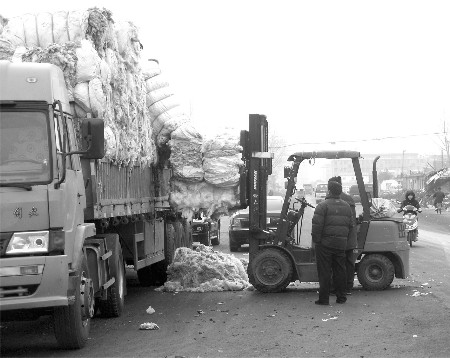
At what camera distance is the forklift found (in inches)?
585

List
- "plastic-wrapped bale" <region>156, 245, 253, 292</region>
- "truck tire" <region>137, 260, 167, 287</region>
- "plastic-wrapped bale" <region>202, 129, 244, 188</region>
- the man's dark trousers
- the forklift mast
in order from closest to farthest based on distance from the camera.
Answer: the man's dark trousers
"plastic-wrapped bale" <region>202, 129, 244, 188</region>
the forklift mast
"plastic-wrapped bale" <region>156, 245, 253, 292</region>
"truck tire" <region>137, 260, 167, 287</region>

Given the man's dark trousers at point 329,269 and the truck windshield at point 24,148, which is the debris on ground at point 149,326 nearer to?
the truck windshield at point 24,148

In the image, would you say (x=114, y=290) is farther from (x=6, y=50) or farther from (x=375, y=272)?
(x=375, y=272)

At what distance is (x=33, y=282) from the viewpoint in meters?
8.92

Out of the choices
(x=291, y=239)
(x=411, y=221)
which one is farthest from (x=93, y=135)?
(x=411, y=221)

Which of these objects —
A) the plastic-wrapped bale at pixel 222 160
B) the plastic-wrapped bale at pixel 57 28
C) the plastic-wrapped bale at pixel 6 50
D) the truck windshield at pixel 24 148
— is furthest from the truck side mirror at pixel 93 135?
the plastic-wrapped bale at pixel 222 160

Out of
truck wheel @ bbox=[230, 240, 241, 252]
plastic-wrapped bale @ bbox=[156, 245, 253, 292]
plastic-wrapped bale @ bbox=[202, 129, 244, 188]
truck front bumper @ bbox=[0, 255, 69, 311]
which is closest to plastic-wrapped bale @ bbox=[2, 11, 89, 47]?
plastic-wrapped bale @ bbox=[202, 129, 244, 188]

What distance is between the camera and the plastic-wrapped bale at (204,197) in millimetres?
14891

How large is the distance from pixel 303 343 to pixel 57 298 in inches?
111

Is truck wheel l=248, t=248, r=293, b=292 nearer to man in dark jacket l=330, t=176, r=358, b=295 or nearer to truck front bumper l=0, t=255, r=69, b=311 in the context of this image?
man in dark jacket l=330, t=176, r=358, b=295

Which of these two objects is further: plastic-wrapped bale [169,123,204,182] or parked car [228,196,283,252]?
parked car [228,196,283,252]

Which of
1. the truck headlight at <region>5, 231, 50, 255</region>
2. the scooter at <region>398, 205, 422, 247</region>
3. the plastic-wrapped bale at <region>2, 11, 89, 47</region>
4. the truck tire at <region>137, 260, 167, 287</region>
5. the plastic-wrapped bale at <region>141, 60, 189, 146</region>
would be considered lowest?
the truck tire at <region>137, 260, 167, 287</region>

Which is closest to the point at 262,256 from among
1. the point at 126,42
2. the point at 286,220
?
the point at 286,220

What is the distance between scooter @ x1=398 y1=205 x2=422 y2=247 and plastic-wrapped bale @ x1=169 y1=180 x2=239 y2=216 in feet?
37.4
